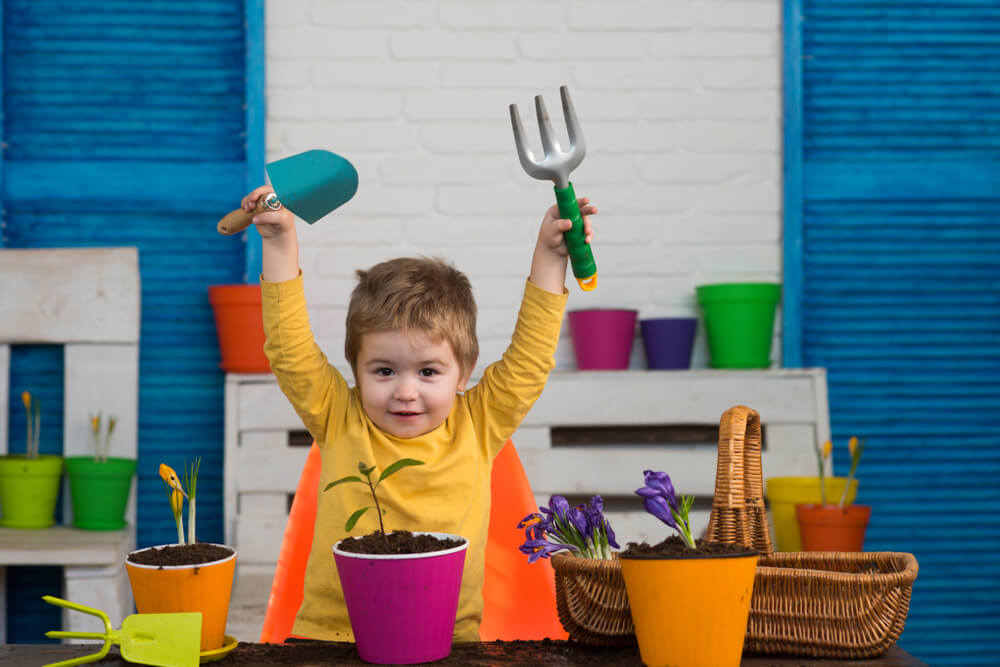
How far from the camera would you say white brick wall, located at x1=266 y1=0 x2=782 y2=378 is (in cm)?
251

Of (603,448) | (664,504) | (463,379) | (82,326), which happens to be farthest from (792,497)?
(82,326)

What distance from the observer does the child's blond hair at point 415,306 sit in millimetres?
1220

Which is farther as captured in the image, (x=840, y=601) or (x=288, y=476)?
(x=288, y=476)

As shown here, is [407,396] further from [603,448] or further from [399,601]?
[603,448]

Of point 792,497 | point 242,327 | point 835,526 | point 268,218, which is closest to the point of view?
point 268,218

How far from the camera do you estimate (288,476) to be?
227 cm

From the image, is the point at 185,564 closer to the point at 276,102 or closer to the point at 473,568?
the point at 473,568

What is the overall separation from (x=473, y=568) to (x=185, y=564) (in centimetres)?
48

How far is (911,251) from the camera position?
2621 millimetres

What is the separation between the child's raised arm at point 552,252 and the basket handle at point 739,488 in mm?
260

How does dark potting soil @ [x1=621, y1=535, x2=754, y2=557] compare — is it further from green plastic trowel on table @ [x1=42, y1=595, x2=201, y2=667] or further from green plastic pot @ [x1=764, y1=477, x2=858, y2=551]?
green plastic pot @ [x1=764, y1=477, x2=858, y2=551]

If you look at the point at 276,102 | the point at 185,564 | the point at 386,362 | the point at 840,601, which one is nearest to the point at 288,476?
the point at 276,102

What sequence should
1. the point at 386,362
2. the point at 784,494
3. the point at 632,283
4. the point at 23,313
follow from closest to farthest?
the point at 386,362 < the point at 784,494 < the point at 23,313 < the point at 632,283

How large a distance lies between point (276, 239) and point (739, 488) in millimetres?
561
